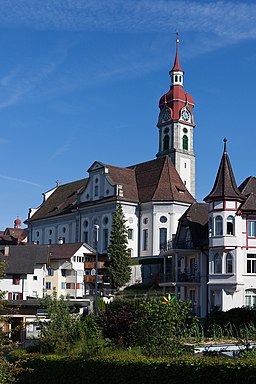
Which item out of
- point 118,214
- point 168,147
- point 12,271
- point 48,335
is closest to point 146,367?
point 48,335

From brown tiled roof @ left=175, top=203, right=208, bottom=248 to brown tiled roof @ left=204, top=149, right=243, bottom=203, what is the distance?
470 cm

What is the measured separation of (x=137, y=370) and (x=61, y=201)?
278ft

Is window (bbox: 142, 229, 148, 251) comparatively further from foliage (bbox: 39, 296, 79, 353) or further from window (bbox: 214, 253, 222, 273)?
foliage (bbox: 39, 296, 79, 353)

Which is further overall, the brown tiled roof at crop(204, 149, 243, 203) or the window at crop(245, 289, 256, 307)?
the brown tiled roof at crop(204, 149, 243, 203)

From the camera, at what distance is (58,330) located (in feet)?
87.6

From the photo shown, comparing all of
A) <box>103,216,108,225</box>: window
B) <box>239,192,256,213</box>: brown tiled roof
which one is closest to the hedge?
<box>239,192,256,213</box>: brown tiled roof

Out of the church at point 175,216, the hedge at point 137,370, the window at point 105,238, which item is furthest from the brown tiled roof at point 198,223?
the hedge at point 137,370

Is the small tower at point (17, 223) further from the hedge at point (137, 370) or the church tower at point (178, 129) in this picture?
→ the hedge at point (137, 370)

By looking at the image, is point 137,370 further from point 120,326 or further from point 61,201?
point 61,201

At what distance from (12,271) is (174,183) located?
81.5ft

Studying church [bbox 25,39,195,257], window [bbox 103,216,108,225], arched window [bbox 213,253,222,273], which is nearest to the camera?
arched window [bbox 213,253,222,273]

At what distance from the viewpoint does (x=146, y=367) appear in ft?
56.7

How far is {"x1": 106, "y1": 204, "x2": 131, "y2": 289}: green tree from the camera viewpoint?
7144 cm

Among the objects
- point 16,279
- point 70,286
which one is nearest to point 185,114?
point 70,286
